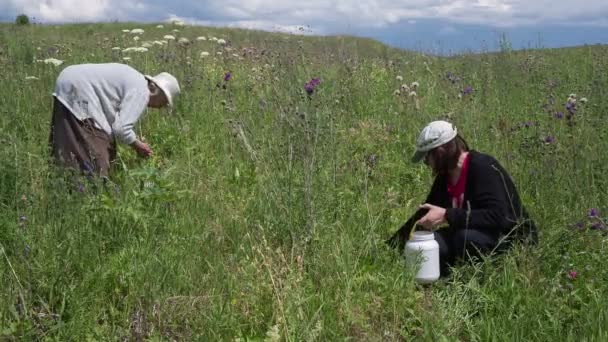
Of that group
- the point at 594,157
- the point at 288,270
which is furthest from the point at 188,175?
the point at 594,157

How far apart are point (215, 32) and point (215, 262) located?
1875 centimetres

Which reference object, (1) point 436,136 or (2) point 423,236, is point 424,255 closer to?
(2) point 423,236

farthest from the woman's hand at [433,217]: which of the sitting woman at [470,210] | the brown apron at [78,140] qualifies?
the brown apron at [78,140]

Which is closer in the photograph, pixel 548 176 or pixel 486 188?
pixel 486 188

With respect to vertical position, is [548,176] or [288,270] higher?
[548,176]

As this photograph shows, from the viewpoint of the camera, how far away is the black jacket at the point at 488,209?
3.25 m

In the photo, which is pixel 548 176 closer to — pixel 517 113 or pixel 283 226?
pixel 283 226

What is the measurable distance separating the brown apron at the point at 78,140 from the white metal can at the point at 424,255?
2.06m

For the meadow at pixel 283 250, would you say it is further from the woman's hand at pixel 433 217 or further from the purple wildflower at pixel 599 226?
the woman's hand at pixel 433 217

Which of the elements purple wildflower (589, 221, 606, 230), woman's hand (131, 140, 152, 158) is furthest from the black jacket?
woman's hand (131, 140, 152, 158)

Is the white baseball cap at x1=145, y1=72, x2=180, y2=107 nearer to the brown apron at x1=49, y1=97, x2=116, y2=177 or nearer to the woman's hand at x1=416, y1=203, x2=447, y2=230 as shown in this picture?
the brown apron at x1=49, y1=97, x2=116, y2=177

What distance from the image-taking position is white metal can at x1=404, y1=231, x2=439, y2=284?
3061mm

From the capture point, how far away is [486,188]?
328cm

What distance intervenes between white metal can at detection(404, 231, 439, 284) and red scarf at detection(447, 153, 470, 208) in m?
0.42
